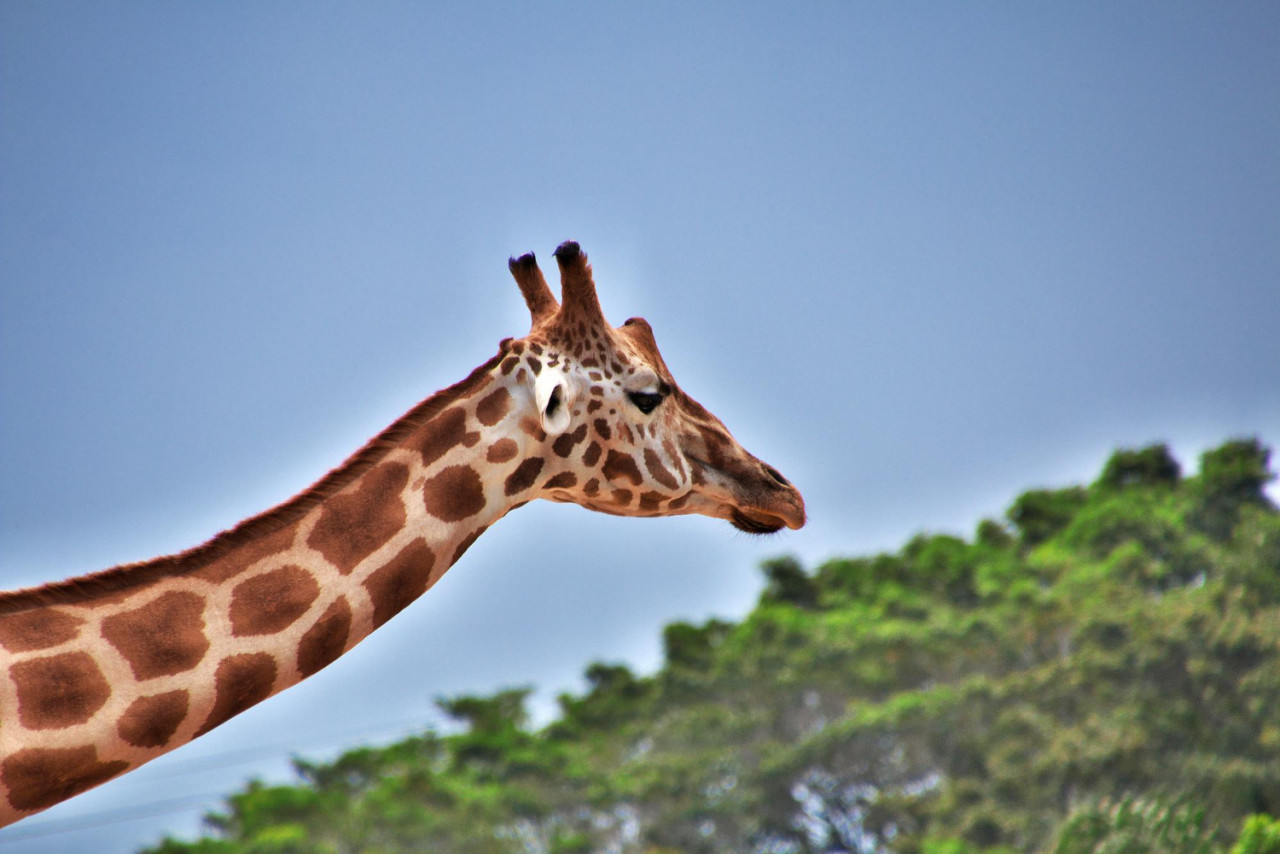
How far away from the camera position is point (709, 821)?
82.4 feet

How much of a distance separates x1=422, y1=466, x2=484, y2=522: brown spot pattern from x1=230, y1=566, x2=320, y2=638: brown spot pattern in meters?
0.50

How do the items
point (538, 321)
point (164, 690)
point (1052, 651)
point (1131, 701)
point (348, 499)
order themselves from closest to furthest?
1. point (164, 690)
2. point (348, 499)
3. point (538, 321)
4. point (1131, 701)
5. point (1052, 651)

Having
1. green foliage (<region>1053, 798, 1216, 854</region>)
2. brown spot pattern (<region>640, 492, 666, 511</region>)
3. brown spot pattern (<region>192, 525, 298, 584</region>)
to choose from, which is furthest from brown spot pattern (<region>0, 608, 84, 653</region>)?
green foliage (<region>1053, 798, 1216, 854</region>)

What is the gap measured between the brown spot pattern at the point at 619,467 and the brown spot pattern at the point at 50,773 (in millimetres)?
1961

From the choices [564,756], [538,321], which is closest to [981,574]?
[564,756]

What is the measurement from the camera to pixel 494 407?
→ 492 centimetres

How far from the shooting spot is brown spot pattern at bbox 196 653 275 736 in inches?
165

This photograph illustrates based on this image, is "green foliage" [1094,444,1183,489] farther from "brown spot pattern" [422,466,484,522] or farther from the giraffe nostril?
"brown spot pattern" [422,466,484,522]

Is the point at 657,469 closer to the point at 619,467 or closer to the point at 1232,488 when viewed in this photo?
the point at 619,467

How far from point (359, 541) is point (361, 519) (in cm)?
8

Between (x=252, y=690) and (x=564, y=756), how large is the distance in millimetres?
23071

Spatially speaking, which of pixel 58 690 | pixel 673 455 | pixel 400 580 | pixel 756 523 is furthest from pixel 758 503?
pixel 58 690

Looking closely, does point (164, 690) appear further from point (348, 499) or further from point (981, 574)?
point (981, 574)

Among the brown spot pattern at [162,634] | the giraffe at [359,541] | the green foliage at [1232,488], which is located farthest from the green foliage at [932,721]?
the brown spot pattern at [162,634]
